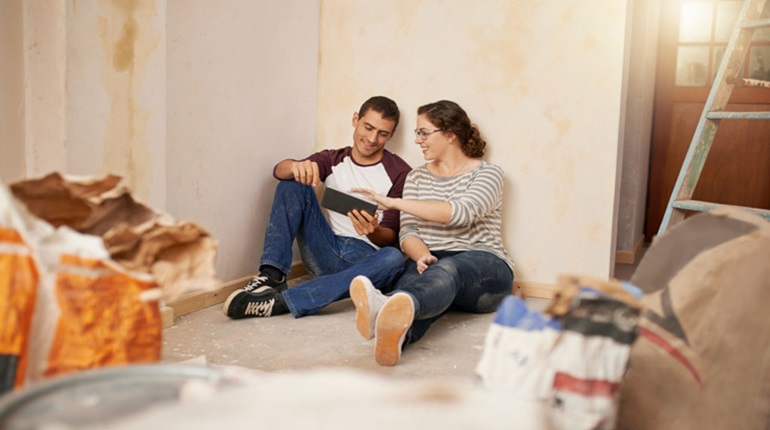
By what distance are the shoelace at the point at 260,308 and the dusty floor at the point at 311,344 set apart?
3 cm

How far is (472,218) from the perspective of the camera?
2.60 meters

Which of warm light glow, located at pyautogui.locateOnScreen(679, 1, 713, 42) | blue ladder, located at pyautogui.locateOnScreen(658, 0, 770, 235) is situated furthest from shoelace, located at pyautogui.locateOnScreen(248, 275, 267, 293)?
warm light glow, located at pyautogui.locateOnScreen(679, 1, 713, 42)

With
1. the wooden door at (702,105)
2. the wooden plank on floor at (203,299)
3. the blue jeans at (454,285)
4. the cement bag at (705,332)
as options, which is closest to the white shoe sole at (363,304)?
the blue jeans at (454,285)

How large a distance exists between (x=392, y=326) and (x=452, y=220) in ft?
2.14

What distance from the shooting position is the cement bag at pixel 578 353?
0.90 meters

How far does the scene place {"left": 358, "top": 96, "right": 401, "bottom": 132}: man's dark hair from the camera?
2.92 m

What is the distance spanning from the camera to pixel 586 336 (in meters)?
0.90

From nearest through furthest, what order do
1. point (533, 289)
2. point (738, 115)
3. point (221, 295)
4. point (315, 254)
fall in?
point (738, 115), point (221, 295), point (315, 254), point (533, 289)

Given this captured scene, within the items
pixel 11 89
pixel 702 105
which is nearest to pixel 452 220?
pixel 11 89

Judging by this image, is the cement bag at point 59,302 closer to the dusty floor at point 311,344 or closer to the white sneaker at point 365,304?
the dusty floor at point 311,344

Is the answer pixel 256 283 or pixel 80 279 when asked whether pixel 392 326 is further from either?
pixel 80 279

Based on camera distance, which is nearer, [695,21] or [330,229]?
[330,229]

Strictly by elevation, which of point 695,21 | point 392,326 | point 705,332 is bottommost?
point 392,326

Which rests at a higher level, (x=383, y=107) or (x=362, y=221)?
(x=383, y=107)
